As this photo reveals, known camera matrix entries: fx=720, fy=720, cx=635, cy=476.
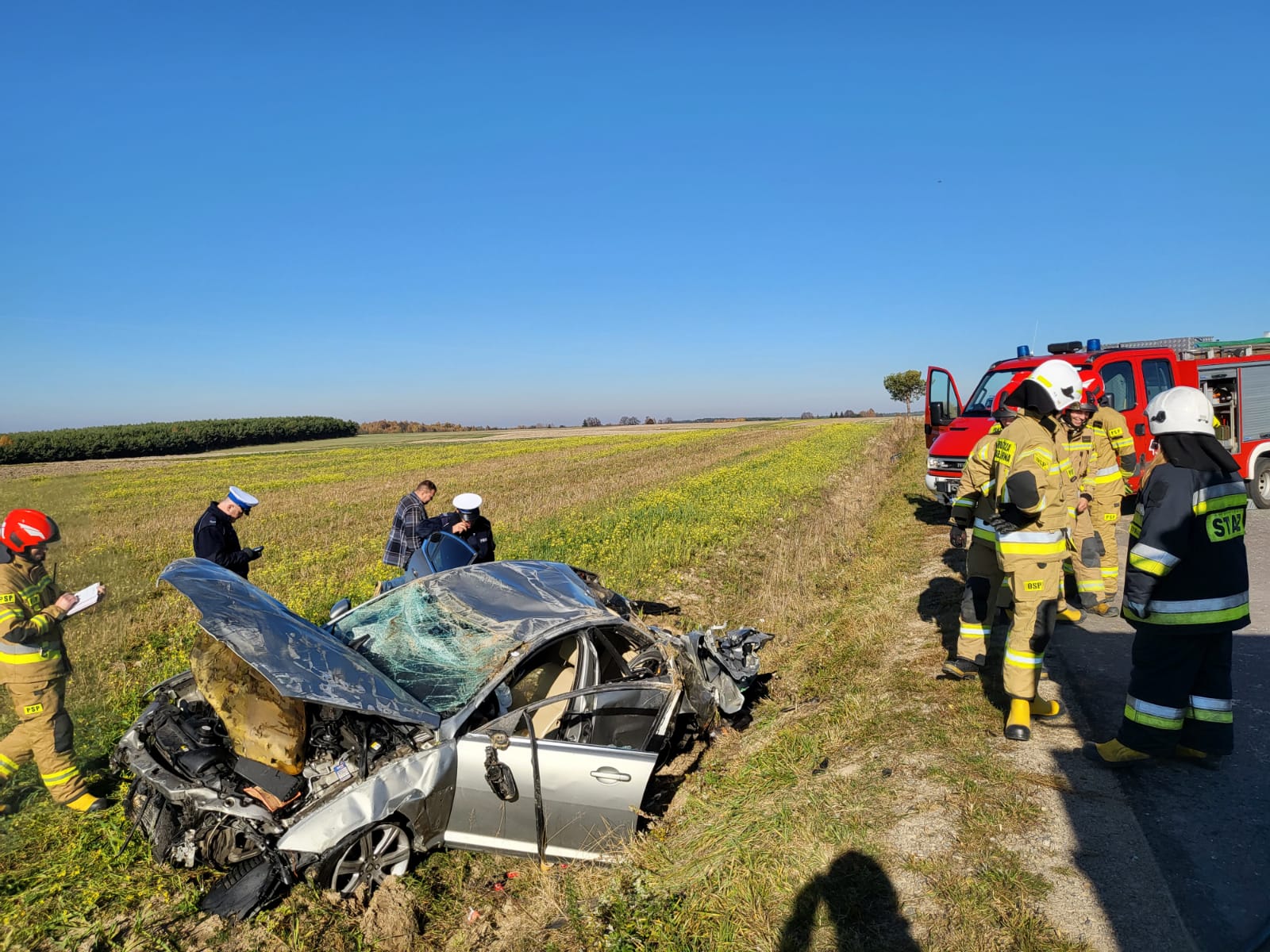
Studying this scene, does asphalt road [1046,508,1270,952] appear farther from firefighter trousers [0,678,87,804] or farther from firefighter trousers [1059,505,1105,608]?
firefighter trousers [0,678,87,804]

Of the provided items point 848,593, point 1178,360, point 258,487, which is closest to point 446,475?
point 258,487

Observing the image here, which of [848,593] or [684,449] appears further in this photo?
[684,449]

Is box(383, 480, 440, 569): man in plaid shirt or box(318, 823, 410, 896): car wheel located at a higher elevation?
box(383, 480, 440, 569): man in plaid shirt

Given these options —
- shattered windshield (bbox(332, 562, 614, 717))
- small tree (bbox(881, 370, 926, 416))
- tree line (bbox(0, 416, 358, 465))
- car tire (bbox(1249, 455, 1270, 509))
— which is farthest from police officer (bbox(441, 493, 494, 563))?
small tree (bbox(881, 370, 926, 416))

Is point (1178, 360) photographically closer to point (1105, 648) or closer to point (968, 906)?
point (1105, 648)

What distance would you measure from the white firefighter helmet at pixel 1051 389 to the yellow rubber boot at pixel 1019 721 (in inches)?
74.1

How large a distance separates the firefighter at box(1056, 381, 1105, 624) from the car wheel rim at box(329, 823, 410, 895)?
5474 mm

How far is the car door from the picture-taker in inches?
143

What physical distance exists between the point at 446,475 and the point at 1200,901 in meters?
25.5

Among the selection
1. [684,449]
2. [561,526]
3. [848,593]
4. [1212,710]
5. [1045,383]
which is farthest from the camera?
[684,449]

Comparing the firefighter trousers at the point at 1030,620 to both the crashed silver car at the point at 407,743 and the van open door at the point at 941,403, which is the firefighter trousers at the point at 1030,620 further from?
the van open door at the point at 941,403

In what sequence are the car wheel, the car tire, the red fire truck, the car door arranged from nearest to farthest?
the car wheel → the car door → the red fire truck → the car tire

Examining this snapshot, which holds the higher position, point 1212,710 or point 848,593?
point 1212,710

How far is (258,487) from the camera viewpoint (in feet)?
81.4
